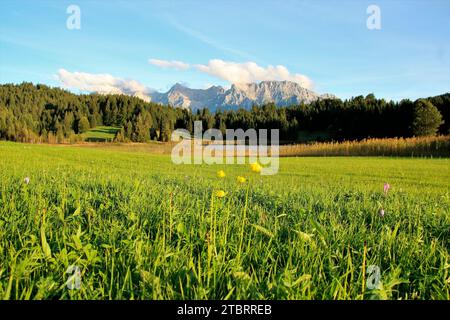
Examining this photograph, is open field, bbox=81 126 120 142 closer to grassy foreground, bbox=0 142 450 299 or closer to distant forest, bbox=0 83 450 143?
distant forest, bbox=0 83 450 143

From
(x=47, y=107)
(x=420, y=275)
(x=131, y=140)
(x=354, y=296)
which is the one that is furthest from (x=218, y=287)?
(x=47, y=107)

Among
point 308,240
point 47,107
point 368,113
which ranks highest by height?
point 47,107

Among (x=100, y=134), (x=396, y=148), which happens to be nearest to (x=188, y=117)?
(x=100, y=134)

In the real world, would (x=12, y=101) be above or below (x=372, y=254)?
above

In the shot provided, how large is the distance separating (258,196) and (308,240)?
2180mm

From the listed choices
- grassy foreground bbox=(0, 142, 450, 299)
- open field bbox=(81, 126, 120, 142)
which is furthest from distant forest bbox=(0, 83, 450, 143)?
grassy foreground bbox=(0, 142, 450, 299)

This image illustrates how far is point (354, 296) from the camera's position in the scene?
1.67 m

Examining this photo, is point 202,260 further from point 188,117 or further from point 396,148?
point 188,117

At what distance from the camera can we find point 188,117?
131 m

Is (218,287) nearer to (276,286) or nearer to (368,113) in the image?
(276,286)

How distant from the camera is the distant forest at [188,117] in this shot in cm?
6712

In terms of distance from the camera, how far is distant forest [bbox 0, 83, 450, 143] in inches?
2643

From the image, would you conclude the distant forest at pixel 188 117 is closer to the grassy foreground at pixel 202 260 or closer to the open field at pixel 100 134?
the open field at pixel 100 134
